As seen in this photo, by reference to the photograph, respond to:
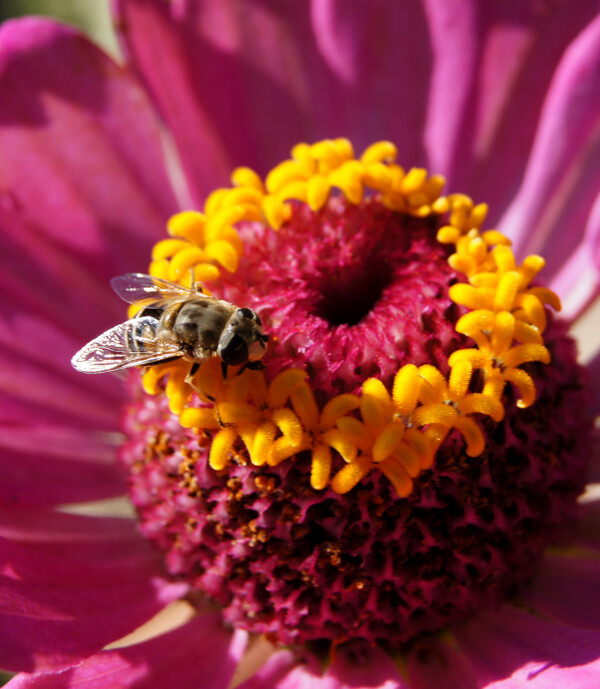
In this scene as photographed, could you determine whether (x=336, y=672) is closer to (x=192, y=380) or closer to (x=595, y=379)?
(x=192, y=380)

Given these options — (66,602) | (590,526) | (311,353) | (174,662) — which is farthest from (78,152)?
(590,526)

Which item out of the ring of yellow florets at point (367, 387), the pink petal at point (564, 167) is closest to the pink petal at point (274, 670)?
the ring of yellow florets at point (367, 387)

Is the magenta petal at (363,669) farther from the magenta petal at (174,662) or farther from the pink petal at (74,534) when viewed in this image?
the pink petal at (74,534)

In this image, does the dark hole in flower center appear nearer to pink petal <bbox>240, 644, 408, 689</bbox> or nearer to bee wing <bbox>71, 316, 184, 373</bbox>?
bee wing <bbox>71, 316, 184, 373</bbox>

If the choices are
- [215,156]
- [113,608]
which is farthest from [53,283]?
[113,608]

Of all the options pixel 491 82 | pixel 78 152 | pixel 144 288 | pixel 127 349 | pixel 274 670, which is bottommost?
pixel 274 670

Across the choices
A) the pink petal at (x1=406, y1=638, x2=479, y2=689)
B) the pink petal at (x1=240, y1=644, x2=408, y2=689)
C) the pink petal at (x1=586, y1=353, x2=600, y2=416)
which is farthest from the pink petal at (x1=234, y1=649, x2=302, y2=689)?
the pink petal at (x1=586, y1=353, x2=600, y2=416)

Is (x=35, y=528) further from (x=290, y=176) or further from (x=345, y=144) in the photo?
(x=345, y=144)
